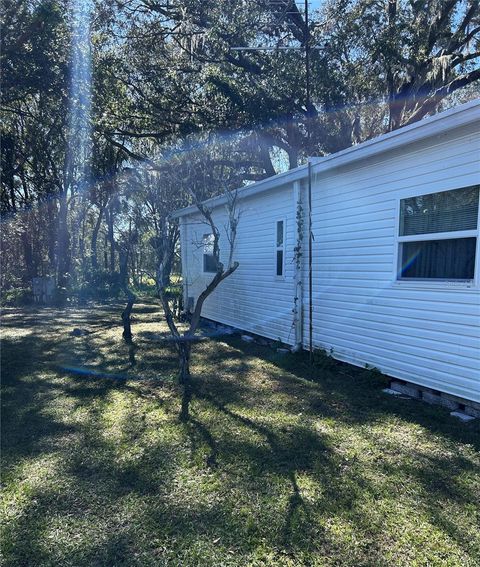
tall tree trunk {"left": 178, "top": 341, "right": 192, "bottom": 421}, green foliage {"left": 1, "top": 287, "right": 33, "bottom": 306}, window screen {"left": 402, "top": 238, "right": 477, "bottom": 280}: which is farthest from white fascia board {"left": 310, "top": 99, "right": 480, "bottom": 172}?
green foliage {"left": 1, "top": 287, "right": 33, "bottom": 306}

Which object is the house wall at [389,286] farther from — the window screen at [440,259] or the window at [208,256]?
the window at [208,256]

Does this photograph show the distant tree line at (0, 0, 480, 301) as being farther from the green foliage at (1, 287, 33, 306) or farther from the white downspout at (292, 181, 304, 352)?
the white downspout at (292, 181, 304, 352)

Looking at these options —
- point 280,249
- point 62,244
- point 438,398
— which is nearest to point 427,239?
point 438,398

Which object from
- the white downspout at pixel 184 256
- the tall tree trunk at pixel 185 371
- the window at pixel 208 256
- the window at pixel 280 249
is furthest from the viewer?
the white downspout at pixel 184 256

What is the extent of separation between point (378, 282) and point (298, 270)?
61.8 inches

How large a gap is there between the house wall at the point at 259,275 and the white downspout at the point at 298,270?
0.45 feet

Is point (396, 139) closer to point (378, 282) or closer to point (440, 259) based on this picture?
point (440, 259)

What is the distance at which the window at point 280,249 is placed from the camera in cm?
646

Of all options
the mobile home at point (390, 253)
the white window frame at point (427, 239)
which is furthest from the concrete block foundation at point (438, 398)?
the white window frame at point (427, 239)

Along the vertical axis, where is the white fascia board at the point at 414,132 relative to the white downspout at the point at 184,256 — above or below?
above

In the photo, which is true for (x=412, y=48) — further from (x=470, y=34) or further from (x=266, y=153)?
(x=266, y=153)

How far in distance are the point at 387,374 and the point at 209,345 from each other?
3.36 meters

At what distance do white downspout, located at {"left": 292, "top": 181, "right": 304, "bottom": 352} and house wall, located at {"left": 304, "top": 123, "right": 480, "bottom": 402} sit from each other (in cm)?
27

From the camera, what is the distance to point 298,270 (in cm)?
602
